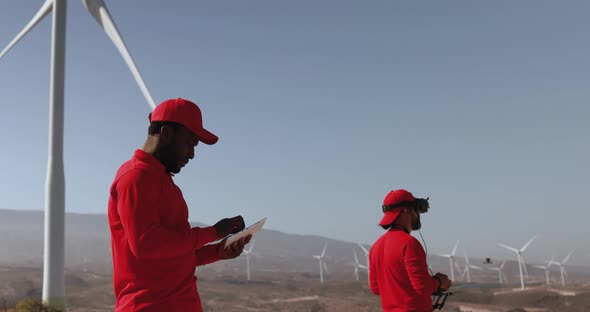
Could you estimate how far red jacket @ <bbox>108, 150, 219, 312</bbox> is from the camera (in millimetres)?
3877

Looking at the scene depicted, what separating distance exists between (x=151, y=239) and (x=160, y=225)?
0.49 ft

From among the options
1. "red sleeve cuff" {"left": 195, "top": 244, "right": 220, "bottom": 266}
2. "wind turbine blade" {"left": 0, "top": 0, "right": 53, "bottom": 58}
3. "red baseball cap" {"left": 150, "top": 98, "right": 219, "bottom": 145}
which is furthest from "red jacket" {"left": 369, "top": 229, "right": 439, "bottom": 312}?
"wind turbine blade" {"left": 0, "top": 0, "right": 53, "bottom": 58}

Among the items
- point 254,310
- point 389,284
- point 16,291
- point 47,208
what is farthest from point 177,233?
point 16,291

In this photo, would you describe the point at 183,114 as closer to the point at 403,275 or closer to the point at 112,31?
the point at 403,275

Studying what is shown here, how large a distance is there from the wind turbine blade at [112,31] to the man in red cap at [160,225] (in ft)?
71.5

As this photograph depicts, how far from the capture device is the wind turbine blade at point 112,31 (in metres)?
26.4

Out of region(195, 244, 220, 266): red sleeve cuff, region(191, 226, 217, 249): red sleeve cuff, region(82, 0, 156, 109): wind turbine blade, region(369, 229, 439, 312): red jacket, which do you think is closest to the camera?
region(191, 226, 217, 249): red sleeve cuff

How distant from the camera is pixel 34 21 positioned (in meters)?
35.5

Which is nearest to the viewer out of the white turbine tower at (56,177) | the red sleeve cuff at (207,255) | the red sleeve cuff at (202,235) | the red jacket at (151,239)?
the red jacket at (151,239)

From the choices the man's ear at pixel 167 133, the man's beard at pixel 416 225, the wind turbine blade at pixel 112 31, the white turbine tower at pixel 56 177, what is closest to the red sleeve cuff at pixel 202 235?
the man's ear at pixel 167 133

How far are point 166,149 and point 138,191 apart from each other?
54cm

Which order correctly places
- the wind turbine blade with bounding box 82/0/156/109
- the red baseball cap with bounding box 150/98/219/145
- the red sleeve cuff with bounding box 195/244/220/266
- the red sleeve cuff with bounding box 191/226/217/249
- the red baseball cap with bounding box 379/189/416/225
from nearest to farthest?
the red sleeve cuff with bounding box 191/226/217/249 < the red baseball cap with bounding box 150/98/219/145 < the red sleeve cuff with bounding box 195/244/220/266 < the red baseball cap with bounding box 379/189/416/225 < the wind turbine blade with bounding box 82/0/156/109

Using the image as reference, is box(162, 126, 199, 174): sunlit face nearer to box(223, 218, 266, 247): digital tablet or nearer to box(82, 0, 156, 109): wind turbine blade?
box(223, 218, 266, 247): digital tablet

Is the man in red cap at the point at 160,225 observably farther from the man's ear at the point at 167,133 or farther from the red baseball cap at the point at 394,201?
the red baseball cap at the point at 394,201
